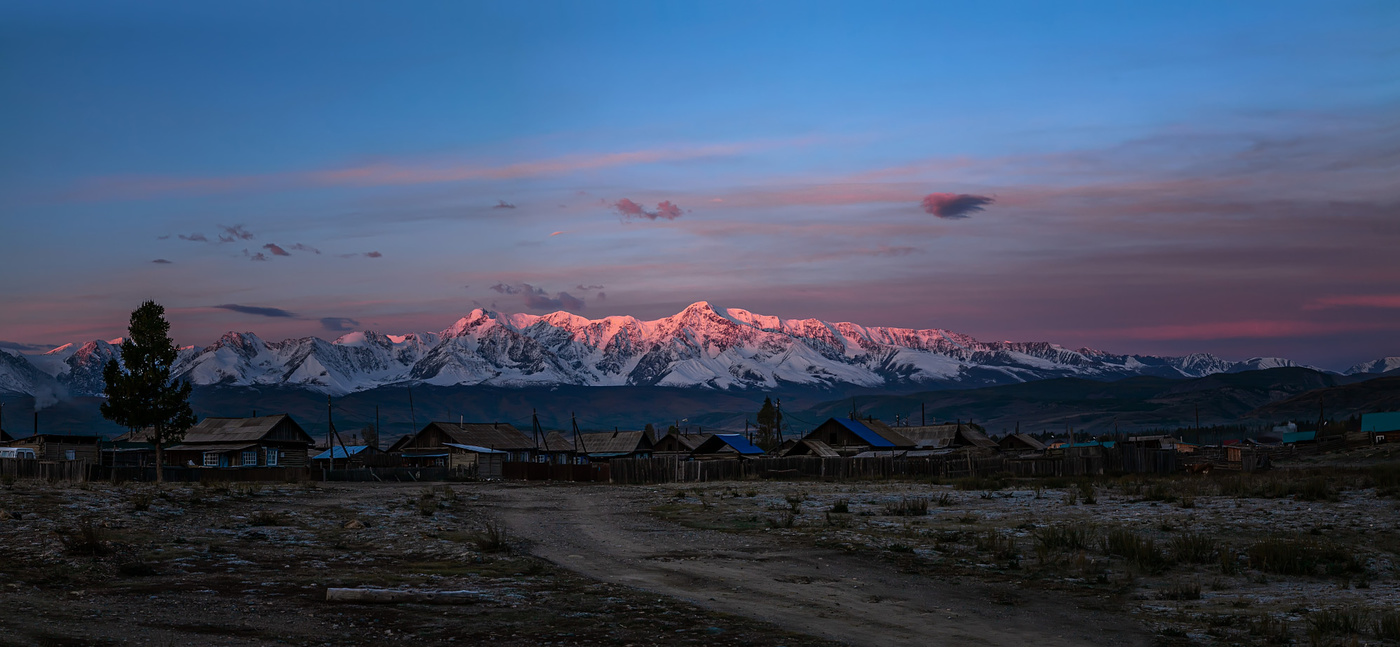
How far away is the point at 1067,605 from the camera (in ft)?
59.1

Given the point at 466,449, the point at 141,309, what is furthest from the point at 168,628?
the point at 466,449

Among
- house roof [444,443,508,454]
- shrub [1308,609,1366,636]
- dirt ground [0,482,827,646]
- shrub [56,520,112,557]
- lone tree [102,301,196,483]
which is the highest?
lone tree [102,301,196,483]

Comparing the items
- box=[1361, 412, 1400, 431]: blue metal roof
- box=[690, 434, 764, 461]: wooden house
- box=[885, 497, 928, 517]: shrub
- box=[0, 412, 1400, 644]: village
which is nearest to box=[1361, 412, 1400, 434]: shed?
box=[1361, 412, 1400, 431]: blue metal roof

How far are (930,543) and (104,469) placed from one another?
167ft

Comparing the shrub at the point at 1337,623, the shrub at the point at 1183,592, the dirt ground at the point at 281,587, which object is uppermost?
the dirt ground at the point at 281,587

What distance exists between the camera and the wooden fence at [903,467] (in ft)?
220

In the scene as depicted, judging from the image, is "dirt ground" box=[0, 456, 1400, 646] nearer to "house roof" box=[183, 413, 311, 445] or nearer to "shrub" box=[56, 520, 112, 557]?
"shrub" box=[56, 520, 112, 557]

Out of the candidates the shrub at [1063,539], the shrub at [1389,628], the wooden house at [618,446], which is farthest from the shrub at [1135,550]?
the wooden house at [618,446]

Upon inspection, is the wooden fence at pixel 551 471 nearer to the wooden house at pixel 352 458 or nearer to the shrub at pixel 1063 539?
the wooden house at pixel 352 458

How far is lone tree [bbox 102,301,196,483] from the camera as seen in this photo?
57188mm

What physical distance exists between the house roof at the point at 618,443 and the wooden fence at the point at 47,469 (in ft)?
215

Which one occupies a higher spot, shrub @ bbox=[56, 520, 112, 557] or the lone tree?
the lone tree

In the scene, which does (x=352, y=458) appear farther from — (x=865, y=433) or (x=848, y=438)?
(x=865, y=433)

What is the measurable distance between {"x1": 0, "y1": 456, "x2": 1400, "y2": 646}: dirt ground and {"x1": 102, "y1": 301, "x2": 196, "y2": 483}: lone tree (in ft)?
76.1
